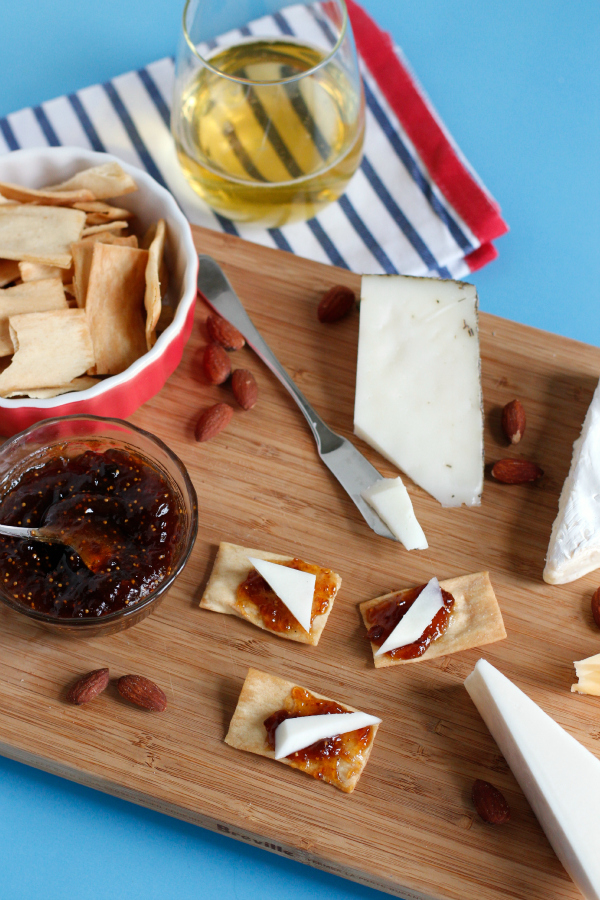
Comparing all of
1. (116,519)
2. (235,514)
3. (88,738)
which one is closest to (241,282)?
(235,514)

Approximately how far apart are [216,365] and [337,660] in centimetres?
71

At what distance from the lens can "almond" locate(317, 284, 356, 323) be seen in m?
1.99

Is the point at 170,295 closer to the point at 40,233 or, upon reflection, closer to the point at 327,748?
the point at 40,233

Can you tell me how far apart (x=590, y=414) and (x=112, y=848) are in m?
1.37

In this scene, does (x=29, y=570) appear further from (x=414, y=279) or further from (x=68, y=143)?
(x=68, y=143)

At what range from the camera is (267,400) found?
193 cm

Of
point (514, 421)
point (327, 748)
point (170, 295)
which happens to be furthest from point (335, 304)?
point (327, 748)

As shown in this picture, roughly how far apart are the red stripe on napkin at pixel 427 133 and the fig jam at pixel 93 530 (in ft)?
3.92

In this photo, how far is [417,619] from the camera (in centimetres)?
163

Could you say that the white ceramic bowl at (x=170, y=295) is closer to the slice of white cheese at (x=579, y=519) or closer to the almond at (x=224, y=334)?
the almond at (x=224, y=334)

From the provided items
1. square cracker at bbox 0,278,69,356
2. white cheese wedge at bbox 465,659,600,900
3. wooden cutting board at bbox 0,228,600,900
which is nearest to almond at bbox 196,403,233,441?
wooden cutting board at bbox 0,228,600,900

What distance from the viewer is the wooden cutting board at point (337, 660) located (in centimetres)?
151

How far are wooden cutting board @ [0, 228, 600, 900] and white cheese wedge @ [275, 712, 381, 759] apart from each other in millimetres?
66

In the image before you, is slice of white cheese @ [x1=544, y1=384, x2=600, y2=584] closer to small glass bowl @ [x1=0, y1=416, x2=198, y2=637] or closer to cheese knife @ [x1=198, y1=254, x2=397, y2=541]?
cheese knife @ [x1=198, y1=254, x2=397, y2=541]
